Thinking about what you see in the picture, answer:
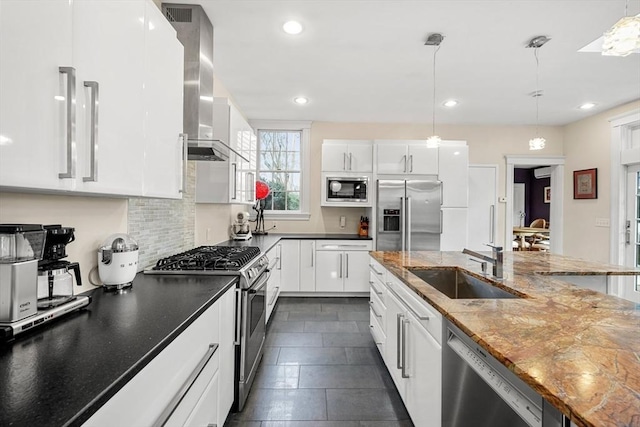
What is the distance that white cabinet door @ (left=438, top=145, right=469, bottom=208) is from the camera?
15.8 ft

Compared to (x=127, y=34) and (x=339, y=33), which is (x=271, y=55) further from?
(x=127, y=34)

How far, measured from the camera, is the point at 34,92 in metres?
0.84

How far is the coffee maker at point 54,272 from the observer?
3.75 feet

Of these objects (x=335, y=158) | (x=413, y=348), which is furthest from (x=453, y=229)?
(x=413, y=348)

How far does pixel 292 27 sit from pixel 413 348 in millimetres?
2471

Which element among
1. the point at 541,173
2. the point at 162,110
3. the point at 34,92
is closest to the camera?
the point at 34,92

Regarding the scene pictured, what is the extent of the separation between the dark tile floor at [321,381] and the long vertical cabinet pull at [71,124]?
170 cm

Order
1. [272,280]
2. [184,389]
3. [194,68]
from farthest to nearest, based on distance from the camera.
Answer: [272,280], [194,68], [184,389]

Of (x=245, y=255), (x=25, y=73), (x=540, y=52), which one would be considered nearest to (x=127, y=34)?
(x=25, y=73)

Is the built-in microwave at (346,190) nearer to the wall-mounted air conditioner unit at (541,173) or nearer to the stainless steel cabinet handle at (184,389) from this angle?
the stainless steel cabinet handle at (184,389)

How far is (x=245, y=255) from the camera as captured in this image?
2434 mm

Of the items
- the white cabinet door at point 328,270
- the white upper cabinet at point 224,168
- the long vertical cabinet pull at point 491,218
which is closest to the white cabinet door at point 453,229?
the long vertical cabinet pull at point 491,218

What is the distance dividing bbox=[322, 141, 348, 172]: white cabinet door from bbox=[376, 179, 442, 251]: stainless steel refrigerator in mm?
660

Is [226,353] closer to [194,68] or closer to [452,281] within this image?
[452,281]
